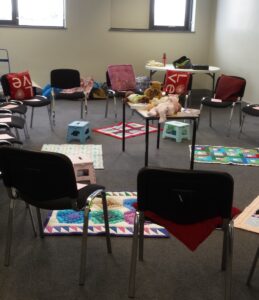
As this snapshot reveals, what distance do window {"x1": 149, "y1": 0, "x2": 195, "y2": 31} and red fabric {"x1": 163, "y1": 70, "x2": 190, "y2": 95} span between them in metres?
2.31

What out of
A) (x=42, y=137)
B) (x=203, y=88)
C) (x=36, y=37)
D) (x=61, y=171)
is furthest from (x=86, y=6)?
(x=61, y=171)

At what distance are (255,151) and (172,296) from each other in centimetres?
295

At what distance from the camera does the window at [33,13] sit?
7.46 m

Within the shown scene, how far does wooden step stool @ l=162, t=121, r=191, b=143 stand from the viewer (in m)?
5.12

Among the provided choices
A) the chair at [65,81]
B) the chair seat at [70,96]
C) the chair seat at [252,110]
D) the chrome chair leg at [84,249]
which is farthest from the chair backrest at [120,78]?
the chrome chair leg at [84,249]

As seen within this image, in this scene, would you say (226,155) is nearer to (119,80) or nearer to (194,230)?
(119,80)

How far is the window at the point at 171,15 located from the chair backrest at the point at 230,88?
2773 millimetres

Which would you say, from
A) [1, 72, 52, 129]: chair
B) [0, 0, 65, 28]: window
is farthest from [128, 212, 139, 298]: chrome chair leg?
[0, 0, 65, 28]: window

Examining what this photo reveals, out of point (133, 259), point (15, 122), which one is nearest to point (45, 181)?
point (133, 259)

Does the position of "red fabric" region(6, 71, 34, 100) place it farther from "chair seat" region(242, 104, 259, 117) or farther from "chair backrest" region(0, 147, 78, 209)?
"chair backrest" region(0, 147, 78, 209)

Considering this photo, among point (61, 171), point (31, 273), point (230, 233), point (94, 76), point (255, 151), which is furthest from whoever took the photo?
point (94, 76)

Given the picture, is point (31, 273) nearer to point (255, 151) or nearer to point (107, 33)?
point (255, 151)

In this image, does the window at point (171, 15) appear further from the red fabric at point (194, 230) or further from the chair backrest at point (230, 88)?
the red fabric at point (194, 230)

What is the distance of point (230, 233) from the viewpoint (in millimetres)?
1949
